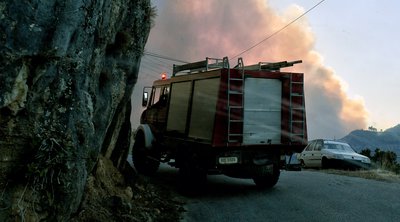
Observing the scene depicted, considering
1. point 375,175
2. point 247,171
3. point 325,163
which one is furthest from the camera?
point 325,163

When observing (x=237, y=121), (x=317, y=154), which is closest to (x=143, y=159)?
(x=237, y=121)

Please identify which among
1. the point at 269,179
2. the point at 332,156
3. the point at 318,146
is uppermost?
the point at 318,146

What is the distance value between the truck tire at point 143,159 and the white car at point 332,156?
346 inches

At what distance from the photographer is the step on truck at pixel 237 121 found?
9.16 meters

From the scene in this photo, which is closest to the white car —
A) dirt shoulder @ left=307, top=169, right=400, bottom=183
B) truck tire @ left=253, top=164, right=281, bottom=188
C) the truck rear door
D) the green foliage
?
dirt shoulder @ left=307, top=169, right=400, bottom=183

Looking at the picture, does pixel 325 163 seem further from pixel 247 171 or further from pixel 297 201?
pixel 297 201

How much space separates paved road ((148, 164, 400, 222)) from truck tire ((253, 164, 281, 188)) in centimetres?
19

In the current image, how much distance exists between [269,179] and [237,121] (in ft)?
8.30

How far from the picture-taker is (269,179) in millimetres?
10820

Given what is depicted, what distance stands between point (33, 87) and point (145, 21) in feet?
12.0

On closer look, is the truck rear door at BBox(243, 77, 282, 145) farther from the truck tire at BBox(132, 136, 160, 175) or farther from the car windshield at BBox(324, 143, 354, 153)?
the car windshield at BBox(324, 143, 354, 153)

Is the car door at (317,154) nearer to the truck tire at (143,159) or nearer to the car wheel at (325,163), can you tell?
the car wheel at (325,163)

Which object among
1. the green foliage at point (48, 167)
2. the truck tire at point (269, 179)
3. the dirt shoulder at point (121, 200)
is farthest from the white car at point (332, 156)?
the green foliage at point (48, 167)

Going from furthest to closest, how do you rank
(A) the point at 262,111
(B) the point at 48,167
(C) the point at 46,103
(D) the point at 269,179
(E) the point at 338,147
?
(E) the point at 338,147 < (D) the point at 269,179 < (A) the point at 262,111 < (C) the point at 46,103 < (B) the point at 48,167
